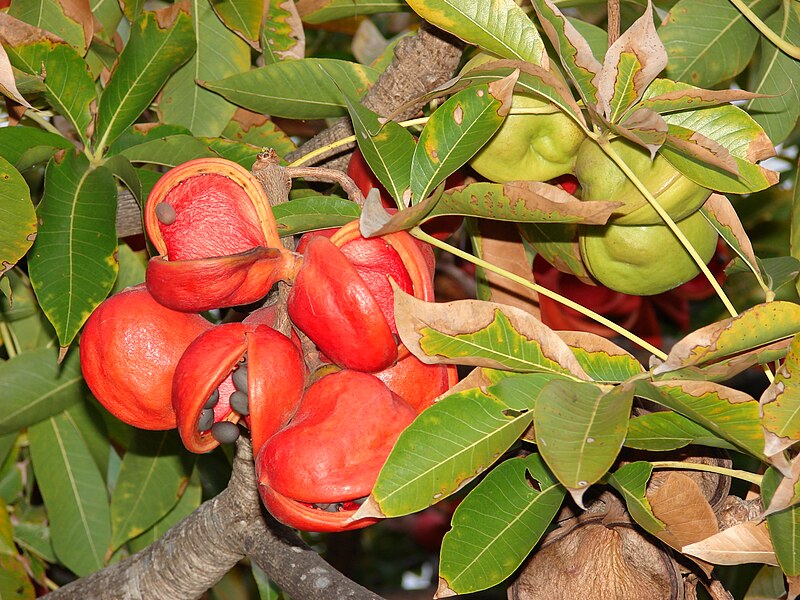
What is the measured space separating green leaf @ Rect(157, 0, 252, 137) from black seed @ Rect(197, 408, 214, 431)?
54 centimetres

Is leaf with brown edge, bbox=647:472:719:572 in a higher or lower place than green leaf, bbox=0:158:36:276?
lower

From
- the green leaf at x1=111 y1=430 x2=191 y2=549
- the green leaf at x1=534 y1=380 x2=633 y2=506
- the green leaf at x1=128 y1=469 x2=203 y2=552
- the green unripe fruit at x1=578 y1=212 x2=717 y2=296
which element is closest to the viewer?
the green leaf at x1=534 y1=380 x2=633 y2=506

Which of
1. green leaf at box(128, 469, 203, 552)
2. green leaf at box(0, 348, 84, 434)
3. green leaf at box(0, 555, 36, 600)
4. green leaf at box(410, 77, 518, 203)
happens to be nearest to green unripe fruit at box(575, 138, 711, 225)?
green leaf at box(410, 77, 518, 203)

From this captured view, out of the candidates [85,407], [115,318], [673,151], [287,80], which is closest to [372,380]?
[115,318]

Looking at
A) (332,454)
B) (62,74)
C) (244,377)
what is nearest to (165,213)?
(244,377)

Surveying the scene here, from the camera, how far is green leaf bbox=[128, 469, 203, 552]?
159 cm

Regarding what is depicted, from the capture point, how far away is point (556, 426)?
27.4 inches

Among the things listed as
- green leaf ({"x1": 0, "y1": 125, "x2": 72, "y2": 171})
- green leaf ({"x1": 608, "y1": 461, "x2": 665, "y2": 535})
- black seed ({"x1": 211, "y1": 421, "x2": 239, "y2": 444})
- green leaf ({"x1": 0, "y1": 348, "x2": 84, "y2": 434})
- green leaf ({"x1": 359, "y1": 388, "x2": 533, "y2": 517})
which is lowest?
green leaf ({"x1": 0, "y1": 348, "x2": 84, "y2": 434})

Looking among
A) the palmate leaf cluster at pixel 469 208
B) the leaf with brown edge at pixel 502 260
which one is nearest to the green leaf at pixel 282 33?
the palmate leaf cluster at pixel 469 208

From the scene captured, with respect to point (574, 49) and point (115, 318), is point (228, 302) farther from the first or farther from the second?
point (574, 49)

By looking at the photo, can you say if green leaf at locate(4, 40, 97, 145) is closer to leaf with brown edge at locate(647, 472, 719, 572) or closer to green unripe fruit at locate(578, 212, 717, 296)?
green unripe fruit at locate(578, 212, 717, 296)

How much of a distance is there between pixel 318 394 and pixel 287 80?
1.60ft

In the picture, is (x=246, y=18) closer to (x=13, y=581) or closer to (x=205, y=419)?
(x=205, y=419)

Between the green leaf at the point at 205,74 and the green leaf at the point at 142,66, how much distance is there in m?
0.14
